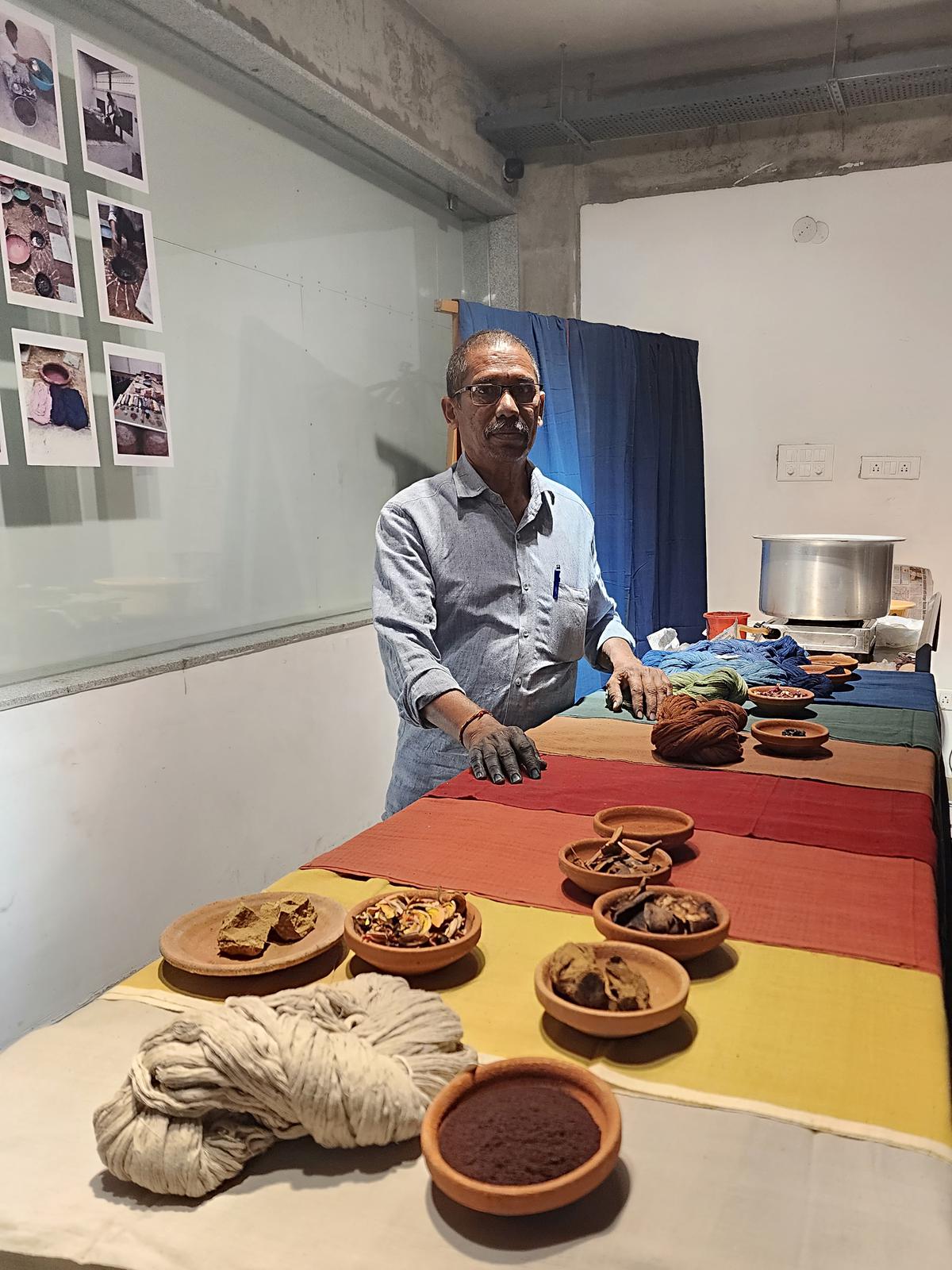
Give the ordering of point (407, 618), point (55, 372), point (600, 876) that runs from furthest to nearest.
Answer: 1. point (55, 372)
2. point (407, 618)
3. point (600, 876)

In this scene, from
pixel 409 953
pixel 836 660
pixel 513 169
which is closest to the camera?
pixel 409 953

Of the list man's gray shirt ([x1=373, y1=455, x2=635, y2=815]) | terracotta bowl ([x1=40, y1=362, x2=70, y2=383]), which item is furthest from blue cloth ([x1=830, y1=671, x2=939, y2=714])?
terracotta bowl ([x1=40, y1=362, x2=70, y2=383])

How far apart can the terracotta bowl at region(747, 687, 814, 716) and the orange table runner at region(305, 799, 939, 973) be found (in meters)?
0.74

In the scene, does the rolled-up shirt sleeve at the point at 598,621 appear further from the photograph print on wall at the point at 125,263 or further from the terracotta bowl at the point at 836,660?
the photograph print on wall at the point at 125,263

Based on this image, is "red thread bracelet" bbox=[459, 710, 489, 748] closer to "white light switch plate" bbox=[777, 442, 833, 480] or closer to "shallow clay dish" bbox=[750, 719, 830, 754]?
"shallow clay dish" bbox=[750, 719, 830, 754]

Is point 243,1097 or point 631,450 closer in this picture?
point 243,1097

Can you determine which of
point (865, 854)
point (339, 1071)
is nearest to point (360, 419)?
point (865, 854)

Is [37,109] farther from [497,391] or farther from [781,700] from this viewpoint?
[781,700]

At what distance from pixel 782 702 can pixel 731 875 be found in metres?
0.88

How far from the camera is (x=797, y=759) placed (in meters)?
1.75

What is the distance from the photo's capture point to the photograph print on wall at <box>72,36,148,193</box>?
2330mm

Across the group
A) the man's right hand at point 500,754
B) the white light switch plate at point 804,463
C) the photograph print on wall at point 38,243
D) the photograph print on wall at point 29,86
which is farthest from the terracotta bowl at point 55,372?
the white light switch plate at point 804,463

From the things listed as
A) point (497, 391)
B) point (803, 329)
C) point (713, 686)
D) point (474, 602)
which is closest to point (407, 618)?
point (474, 602)

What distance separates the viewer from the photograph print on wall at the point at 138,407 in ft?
8.04
